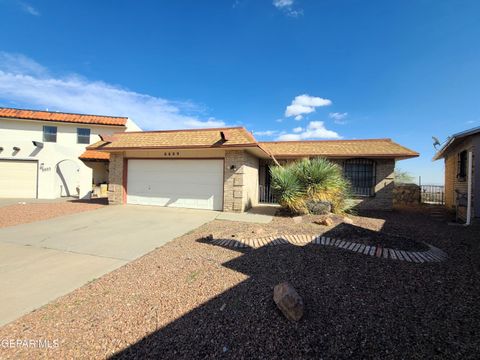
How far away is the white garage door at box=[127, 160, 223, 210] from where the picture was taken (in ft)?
33.6

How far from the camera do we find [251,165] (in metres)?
11.4

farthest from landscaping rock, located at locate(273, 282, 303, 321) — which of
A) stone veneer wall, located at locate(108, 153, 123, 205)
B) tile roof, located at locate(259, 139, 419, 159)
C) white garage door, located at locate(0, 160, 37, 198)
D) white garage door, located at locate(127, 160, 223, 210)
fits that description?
white garage door, located at locate(0, 160, 37, 198)

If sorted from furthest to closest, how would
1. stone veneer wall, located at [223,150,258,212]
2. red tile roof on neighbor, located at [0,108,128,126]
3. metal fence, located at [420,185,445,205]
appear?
red tile roof on neighbor, located at [0,108,128,126] < metal fence, located at [420,185,445,205] < stone veneer wall, located at [223,150,258,212]

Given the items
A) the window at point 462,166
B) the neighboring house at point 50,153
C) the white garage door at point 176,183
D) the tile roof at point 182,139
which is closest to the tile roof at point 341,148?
the window at point 462,166

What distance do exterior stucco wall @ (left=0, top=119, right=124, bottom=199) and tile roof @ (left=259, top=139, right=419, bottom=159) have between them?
12.6m

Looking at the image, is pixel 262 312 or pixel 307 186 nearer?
pixel 262 312

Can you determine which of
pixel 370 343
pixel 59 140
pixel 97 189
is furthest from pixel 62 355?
pixel 59 140

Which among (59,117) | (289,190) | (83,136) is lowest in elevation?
(289,190)

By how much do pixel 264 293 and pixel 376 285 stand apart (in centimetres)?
167

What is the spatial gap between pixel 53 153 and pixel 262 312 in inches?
732

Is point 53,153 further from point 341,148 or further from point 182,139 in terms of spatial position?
point 341,148

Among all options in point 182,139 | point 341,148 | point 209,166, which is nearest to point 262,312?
point 209,166

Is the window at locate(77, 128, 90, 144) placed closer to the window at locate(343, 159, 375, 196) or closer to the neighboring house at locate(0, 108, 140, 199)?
the neighboring house at locate(0, 108, 140, 199)

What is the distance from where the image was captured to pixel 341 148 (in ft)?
42.6
